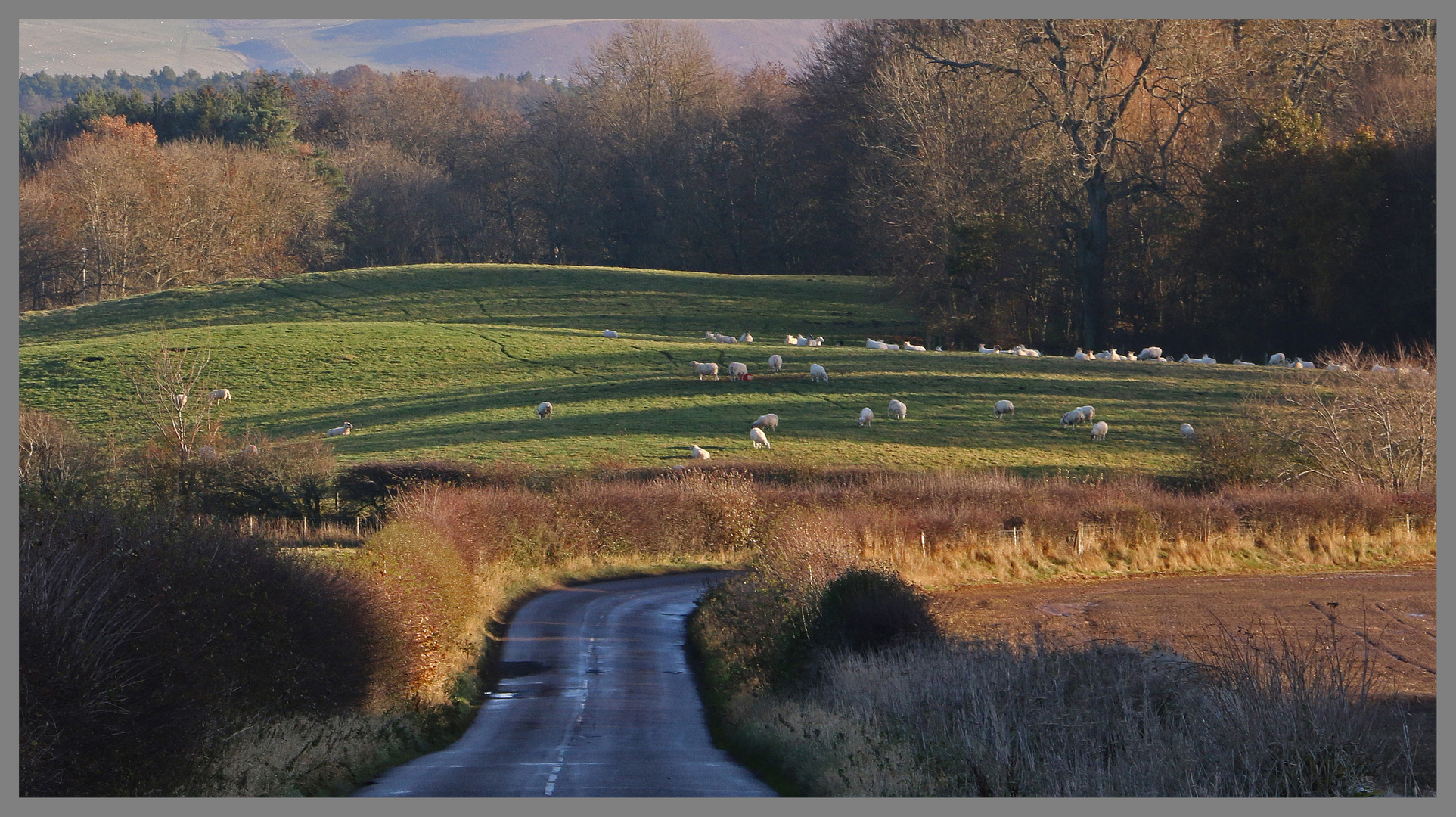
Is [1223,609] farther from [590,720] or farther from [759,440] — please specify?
[759,440]

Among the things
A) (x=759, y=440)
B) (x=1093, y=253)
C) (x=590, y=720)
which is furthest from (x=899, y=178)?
(x=590, y=720)

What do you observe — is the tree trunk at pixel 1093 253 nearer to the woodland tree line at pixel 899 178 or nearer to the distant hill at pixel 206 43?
the woodland tree line at pixel 899 178

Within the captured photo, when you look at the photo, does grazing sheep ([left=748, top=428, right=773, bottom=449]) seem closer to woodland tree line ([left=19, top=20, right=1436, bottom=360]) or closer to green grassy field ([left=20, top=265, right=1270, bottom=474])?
green grassy field ([left=20, top=265, right=1270, bottom=474])

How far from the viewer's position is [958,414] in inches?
1831

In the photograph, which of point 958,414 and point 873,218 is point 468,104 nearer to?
point 873,218

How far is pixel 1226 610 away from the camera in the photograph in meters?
27.6

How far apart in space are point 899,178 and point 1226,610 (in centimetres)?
4803

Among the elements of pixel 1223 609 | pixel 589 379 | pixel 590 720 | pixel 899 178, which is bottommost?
pixel 1223 609

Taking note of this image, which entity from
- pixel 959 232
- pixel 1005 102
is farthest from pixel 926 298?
pixel 1005 102

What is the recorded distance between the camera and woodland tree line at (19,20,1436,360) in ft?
194

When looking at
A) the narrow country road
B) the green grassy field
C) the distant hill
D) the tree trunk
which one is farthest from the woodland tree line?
the narrow country road

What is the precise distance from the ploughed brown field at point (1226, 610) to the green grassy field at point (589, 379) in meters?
8.47

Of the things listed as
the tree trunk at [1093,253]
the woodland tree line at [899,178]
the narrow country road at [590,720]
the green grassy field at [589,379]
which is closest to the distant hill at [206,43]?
the narrow country road at [590,720]

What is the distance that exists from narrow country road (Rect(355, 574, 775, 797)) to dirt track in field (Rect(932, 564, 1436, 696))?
20.1 ft
